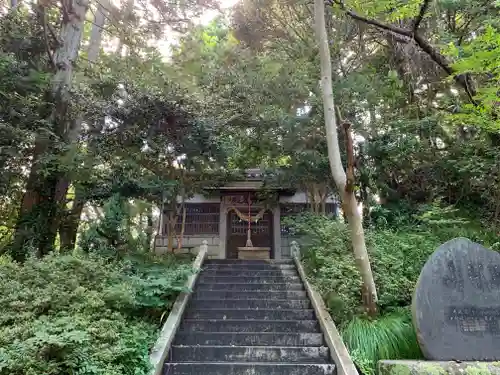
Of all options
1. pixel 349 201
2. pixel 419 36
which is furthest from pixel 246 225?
pixel 419 36

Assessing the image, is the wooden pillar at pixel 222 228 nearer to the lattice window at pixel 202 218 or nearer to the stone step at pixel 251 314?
the lattice window at pixel 202 218

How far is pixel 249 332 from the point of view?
6.36m

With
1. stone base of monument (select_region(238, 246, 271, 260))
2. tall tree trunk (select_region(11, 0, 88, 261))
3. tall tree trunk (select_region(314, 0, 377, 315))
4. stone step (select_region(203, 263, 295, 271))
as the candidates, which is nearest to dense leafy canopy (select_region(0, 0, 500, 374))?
tall tree trunk (select_region(11, 0, 88, 261))

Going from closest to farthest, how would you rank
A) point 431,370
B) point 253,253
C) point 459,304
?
point 431,370, point 459,304, point 253,253

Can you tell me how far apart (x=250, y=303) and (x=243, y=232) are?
8.70 meters

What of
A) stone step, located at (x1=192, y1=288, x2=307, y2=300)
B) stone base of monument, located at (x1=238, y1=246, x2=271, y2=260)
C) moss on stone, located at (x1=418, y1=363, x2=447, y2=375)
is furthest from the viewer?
stone base of monument, located at (x1=238, y1=246, x2=271, y2=260)

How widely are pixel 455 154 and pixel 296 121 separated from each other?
14.6ft

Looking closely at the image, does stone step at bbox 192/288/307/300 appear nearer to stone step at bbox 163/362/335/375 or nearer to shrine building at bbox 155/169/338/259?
stone step at bbox 163/362/335/375

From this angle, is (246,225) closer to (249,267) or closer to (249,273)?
(249,267)

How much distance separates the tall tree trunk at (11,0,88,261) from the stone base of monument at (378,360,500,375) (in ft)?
24.2

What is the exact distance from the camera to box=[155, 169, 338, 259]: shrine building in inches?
572

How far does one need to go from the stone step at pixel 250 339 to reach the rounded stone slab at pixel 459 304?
1.78 metres

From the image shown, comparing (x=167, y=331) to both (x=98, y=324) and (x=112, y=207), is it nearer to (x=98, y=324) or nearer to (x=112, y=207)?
(x=98, y=324)

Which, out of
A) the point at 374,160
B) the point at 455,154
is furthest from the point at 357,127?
the point at 455,154
